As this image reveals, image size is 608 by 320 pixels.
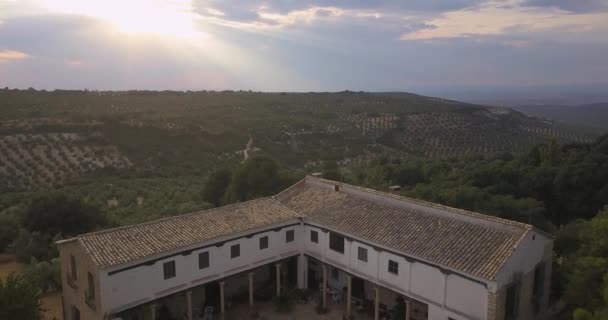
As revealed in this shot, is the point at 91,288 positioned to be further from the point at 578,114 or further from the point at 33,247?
the point at 578,114

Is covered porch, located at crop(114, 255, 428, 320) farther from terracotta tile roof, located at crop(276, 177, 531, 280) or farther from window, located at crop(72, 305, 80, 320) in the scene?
window, located at crop(72, 305, 80, 320)

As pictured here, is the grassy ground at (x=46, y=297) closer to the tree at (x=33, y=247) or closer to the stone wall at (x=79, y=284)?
the tree at (x=33, y=247)

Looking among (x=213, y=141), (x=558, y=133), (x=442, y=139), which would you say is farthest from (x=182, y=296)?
(x=558, y=133)

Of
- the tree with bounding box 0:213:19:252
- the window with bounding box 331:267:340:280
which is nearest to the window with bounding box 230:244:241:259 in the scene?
the window with bounding box 331:267:340:280

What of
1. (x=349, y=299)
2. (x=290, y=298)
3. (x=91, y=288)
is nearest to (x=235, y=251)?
(x=290, y=298)

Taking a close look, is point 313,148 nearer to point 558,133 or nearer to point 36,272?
point 36,272
